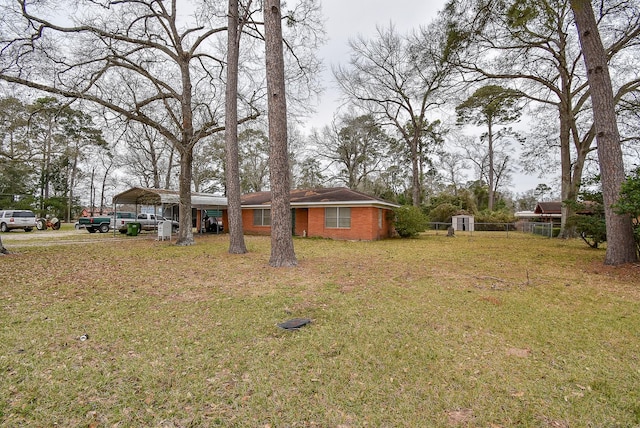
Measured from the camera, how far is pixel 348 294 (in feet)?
17.3

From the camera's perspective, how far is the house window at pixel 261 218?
19.1 m

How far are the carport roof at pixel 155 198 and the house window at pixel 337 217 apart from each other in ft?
26.2

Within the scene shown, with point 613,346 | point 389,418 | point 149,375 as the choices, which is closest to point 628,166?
point 613,346

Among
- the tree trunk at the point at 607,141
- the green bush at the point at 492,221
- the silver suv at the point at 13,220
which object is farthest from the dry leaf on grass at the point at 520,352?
the silver suv at the point at 13,220

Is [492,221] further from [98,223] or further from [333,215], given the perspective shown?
[98,223]

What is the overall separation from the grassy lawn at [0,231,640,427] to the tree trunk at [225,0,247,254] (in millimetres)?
4444

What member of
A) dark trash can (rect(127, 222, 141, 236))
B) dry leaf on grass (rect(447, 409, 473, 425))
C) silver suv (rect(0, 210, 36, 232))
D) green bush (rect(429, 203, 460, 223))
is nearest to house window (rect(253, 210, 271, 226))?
dark trash can (rect(127, 222, 141, 236))

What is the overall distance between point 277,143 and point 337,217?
29.8ft

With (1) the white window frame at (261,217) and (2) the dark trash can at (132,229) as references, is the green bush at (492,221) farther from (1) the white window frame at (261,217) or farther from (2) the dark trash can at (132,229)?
(2) the dark trash can at (132,229)

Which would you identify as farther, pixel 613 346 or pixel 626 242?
pixel 626 242

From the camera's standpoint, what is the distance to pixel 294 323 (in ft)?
12.5

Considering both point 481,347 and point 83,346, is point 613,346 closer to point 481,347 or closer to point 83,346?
point 481,347

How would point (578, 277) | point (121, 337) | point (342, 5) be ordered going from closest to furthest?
1. point (121, 337)
2. point (578, 277)
3. point (342, 5)

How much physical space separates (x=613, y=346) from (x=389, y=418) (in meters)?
3.06
